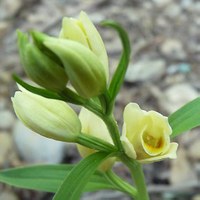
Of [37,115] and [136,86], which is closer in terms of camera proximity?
[37,115]

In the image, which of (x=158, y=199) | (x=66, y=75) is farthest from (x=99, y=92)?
(x=158, y=199)

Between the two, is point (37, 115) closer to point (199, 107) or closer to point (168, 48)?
point (199, 107)

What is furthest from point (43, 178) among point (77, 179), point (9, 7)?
point (9, 7)

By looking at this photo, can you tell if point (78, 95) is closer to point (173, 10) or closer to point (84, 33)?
point (84, 33)

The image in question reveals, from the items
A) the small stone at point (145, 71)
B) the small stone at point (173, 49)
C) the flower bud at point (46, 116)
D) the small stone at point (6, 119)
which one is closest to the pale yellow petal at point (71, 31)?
the flower bud at point (46, 116)

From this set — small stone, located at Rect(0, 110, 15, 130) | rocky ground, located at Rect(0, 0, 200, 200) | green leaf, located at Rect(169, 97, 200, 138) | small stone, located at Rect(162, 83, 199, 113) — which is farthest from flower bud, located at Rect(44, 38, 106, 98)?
small stone, located at Rect(0, 110, 15, 130)

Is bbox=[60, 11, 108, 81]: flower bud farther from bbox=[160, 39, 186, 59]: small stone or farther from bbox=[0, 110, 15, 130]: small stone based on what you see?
bbox=[160, 39, 186, 59]: small stone
